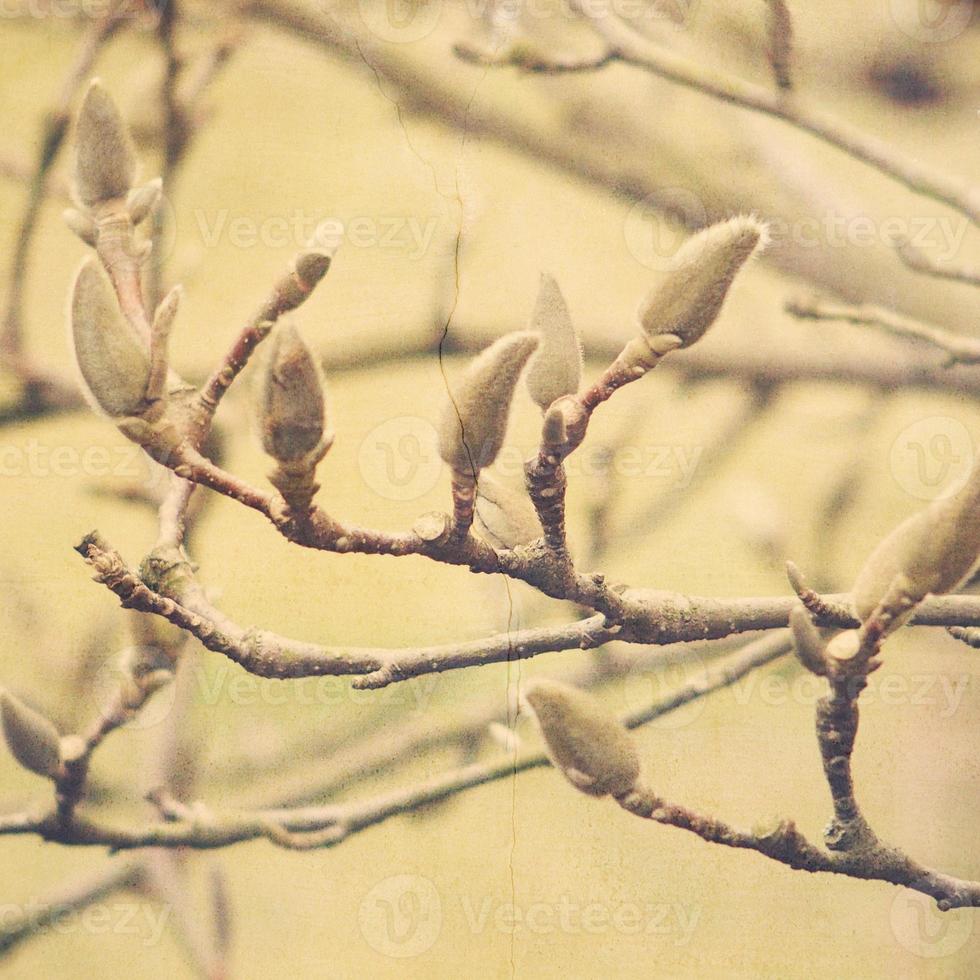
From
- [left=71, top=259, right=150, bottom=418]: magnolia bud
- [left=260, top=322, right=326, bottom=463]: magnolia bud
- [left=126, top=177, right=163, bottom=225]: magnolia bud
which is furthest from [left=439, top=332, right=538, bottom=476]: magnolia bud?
[left=126, top=177, right=163, bottom=225]: magnolia bud

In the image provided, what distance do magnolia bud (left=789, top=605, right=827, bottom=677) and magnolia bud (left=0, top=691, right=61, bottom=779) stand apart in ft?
2.40

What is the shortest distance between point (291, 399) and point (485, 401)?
0.14 m

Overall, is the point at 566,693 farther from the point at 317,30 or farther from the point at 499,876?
the point at 317,30

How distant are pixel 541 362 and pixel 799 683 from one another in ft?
1.43

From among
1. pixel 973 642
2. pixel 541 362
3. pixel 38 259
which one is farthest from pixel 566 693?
pixel 38 259

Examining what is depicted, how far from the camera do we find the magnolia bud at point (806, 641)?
68 centimetres

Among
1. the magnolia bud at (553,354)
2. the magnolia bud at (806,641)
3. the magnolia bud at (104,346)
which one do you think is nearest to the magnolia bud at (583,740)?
the magnolia bud at (806,641)

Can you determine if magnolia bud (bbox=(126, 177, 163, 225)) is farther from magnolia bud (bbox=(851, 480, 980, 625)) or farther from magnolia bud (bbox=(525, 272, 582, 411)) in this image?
magnolia bud (bbox=(851, 480, 980, 625))

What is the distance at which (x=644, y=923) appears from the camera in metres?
0.98

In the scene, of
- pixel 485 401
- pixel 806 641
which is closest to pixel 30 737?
pixel 485 401

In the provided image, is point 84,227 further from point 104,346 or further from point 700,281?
point 700,281

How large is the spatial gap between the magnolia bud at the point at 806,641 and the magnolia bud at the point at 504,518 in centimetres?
27

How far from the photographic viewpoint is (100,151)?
0.84 meters

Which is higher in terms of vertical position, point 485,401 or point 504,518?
point 485,401
